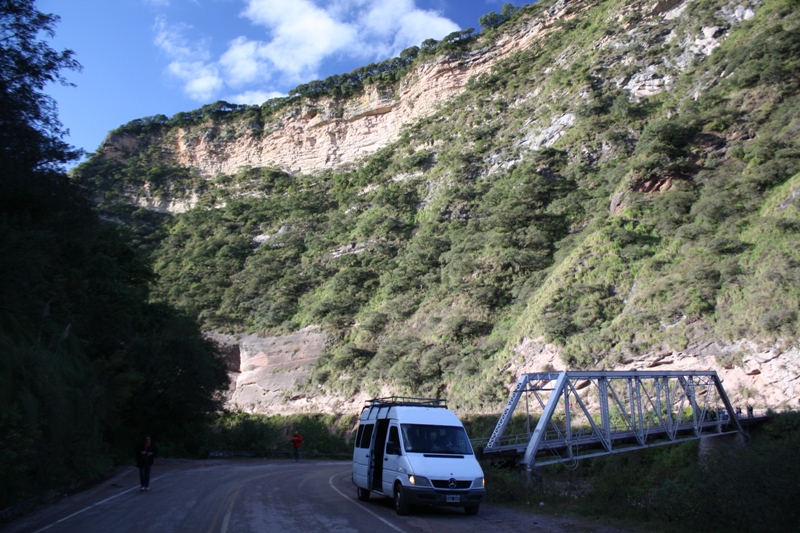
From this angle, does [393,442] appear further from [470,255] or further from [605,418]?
[470,255]

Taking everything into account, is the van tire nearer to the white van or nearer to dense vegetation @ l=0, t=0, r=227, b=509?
the white van

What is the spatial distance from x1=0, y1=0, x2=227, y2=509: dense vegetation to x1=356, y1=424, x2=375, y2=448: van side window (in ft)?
22.7

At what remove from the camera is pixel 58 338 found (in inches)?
745

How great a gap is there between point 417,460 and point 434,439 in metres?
0.92

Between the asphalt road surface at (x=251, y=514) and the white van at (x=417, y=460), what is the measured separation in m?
0.40

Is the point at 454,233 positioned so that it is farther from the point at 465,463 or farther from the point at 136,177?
the point at 136,177

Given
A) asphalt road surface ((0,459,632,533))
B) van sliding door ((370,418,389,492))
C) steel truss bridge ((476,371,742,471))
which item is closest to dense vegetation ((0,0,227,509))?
asphalt road surface ((0,459,632,533))

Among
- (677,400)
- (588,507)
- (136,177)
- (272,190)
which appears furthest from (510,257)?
(136,177)

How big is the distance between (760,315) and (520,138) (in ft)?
118

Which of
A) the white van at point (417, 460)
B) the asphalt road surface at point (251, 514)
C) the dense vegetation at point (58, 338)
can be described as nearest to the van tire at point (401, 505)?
the white van at point (417, 460)

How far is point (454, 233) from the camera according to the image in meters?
48.0

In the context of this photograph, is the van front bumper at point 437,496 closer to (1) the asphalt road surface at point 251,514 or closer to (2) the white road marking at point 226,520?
(1) the asphalt road surface at point 251,514

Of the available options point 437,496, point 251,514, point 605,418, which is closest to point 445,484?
point 437,496

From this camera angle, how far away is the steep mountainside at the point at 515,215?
1046 inches
